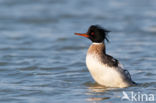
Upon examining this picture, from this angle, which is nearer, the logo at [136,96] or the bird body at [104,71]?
the logo at [136,96]

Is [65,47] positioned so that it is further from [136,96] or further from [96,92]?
[136,96]

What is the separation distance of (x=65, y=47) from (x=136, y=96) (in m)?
6.79

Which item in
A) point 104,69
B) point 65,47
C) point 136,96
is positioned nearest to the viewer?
point 136,96

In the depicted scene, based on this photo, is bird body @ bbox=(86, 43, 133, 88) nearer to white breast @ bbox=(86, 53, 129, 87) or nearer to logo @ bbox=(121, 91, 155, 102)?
white breast @ bbox=(86, 53, 129, 87)

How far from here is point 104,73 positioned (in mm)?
10367

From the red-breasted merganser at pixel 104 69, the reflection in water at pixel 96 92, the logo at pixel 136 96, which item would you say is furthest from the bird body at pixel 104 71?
the logo at pixel 136 96

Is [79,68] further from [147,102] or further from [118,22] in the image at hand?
[118,22]

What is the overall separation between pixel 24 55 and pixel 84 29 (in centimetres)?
499

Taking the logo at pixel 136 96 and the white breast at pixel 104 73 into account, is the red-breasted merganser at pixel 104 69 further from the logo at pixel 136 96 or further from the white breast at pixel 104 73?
the logo at pixel 136 96

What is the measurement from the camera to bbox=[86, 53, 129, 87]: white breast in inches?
408

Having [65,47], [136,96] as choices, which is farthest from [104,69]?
[65,47]

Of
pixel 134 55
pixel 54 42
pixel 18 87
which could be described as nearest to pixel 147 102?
pixel 18 87

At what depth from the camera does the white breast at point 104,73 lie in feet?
34.0

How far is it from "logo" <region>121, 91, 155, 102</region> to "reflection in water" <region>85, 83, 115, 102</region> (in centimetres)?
38
